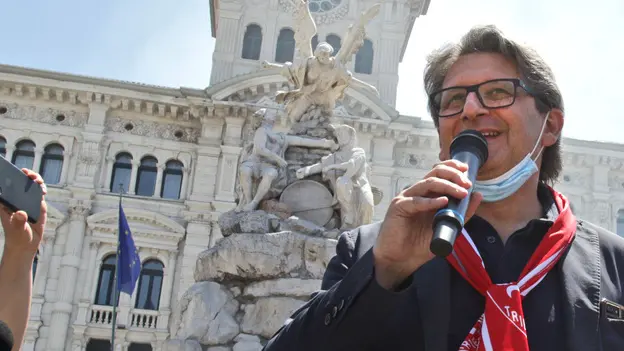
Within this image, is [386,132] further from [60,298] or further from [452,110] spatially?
[452,110]

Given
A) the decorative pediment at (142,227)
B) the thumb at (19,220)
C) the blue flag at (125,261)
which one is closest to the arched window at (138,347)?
the decorative pediment at (142,227)

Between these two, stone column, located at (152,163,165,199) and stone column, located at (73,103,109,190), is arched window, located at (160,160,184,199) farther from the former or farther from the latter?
stone column, located at (73,103,109,190)

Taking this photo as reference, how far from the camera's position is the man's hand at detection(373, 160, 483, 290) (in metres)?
1.44

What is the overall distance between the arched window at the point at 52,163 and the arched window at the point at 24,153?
1.54 ft

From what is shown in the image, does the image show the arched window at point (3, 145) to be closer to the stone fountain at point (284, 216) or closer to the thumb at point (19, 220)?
the stone fountain at point (284, 216)

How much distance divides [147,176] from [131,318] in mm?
5554

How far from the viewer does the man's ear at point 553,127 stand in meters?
→ 2.12

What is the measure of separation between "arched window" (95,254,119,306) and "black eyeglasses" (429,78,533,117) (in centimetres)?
2414

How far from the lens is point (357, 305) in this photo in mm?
1558

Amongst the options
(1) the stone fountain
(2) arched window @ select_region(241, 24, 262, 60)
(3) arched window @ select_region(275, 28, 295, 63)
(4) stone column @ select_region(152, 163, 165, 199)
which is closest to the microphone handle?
(1) the stone fountain

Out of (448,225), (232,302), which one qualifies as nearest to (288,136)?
(232,302)

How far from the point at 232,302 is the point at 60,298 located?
20.4 meters

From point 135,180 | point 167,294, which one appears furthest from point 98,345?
point 135,180

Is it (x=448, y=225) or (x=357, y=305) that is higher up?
(x=448, y=225)
